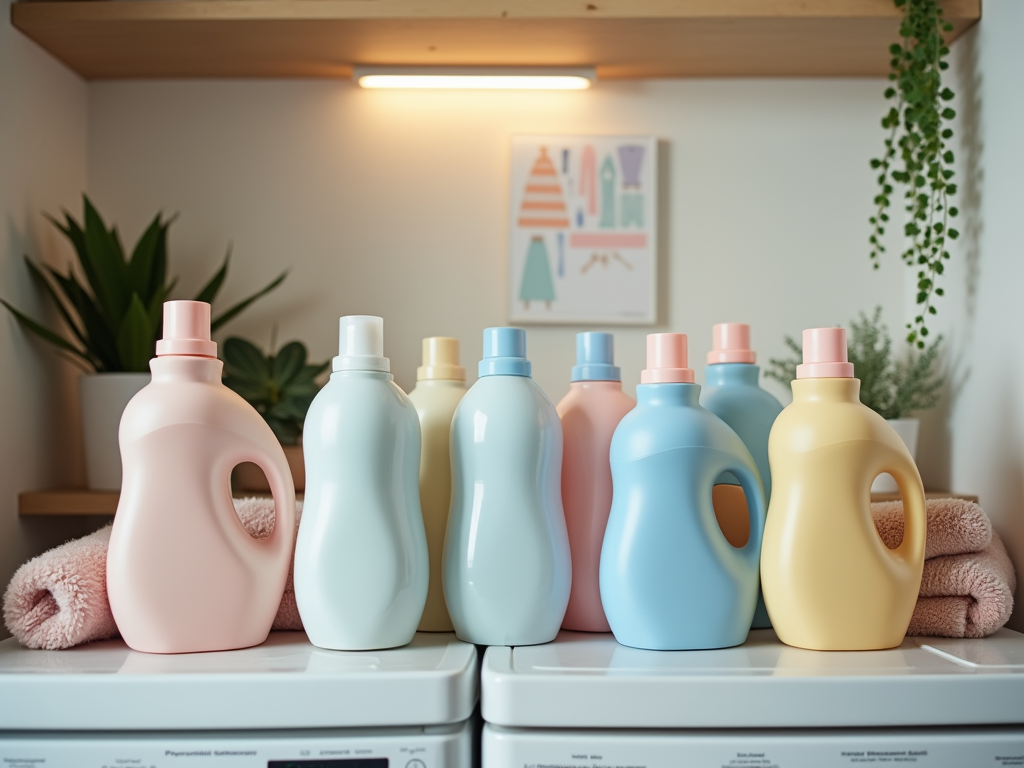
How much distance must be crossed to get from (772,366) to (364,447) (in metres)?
0.75

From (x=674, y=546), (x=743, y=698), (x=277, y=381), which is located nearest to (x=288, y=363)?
(x=277, y=381)

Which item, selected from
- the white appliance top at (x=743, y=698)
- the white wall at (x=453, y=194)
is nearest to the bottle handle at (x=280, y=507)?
the white appliance top at (x=743, y=698)

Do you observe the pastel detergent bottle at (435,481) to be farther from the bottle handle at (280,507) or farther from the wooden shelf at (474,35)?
the wooden shelf at (474,35)

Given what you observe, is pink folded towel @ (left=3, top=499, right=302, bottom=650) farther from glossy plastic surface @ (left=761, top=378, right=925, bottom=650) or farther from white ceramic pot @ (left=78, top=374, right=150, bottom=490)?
glossy plastic surface @ (left=761, top=378, right=925, bottom=650)

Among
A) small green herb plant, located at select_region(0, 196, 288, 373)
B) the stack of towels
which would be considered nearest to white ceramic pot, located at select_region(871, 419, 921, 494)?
the stack of towels

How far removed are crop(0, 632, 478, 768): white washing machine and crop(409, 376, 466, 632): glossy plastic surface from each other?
16 cm

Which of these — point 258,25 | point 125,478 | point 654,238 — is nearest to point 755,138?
point 654,238

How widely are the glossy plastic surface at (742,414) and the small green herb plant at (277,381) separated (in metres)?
0.55

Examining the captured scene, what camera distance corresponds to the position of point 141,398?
0.74 meters

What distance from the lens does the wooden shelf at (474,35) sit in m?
1.08

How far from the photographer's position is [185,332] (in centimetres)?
76

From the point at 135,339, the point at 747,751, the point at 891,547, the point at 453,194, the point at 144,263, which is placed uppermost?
the point at 453,194

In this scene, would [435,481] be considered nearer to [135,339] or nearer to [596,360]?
[596,360]

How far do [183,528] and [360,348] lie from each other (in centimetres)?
21
